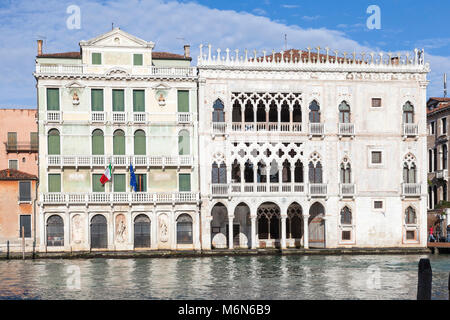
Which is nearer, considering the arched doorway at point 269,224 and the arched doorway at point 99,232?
the arched doorway at point 99,232

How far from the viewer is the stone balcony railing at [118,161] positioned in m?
41.7

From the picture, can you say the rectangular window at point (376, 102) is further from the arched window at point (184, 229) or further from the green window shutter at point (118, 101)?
the green window shutter at point (118, 101)

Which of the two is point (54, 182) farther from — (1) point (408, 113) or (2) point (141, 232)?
(1) point (408, 113)

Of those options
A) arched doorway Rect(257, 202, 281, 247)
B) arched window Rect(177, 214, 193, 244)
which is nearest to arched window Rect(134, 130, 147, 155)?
arched window Rect(177, 214, 193, 244)

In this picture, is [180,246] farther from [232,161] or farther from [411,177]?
[411,177]

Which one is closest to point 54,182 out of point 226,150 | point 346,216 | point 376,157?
point 226,150

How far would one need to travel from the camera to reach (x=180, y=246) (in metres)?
42.5

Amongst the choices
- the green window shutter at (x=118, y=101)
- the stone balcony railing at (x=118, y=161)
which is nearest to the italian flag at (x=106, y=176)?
the stone balcony railing at (x=118, y=161)

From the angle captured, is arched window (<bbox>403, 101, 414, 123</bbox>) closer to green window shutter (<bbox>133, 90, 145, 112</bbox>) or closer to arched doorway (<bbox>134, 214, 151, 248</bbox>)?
green window shutter (<bbox>133, 90, 145, 112</bbox>)

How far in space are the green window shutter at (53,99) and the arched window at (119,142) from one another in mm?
3758

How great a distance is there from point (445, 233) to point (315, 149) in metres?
11.6

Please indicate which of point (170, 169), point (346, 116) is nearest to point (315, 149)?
point (346, 116)

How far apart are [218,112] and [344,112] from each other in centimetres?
776

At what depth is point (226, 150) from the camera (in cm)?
4300
